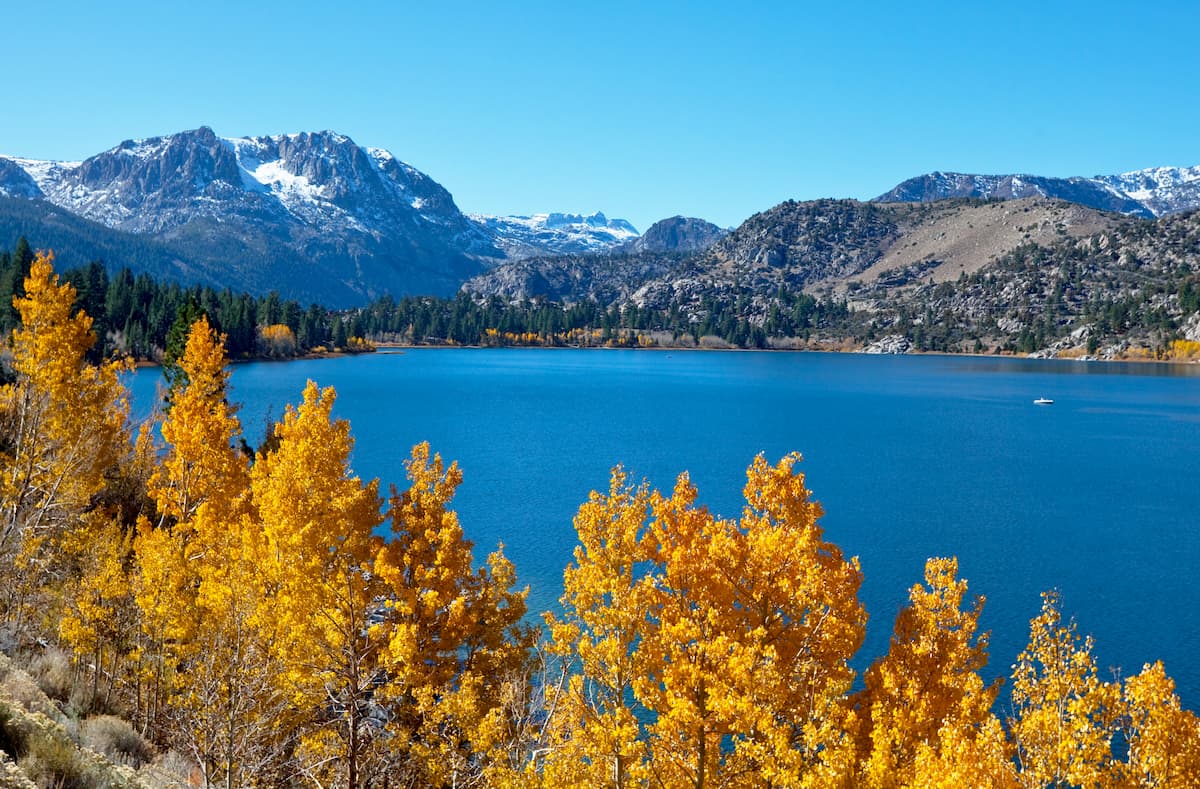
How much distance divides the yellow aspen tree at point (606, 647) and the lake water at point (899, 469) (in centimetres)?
1842

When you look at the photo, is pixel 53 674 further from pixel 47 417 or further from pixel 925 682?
pixel 925 682

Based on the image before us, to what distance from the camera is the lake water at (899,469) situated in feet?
135

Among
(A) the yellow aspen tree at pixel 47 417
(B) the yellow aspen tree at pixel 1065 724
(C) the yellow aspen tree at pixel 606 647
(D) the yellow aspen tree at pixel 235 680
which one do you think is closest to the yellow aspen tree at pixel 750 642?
(C) the yellow aspen tree at pixel 606 647

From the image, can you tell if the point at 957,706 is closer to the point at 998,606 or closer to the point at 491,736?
the point at 491,736

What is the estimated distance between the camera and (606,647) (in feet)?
56.8

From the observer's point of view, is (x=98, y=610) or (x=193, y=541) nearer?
(x=98, y=610)

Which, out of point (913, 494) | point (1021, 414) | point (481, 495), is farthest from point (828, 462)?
point (1021, 414)

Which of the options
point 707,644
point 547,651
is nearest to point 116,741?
point 547,651

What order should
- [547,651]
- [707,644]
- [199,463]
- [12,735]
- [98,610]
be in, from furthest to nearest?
1. [199,463]
2. [98,610]
3. [547,651]
4. [707,644]
5. [12,735]

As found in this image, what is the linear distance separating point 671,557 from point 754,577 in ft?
6.52

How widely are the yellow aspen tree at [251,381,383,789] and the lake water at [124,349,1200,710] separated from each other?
1652cm

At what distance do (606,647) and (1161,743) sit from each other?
9.92 m

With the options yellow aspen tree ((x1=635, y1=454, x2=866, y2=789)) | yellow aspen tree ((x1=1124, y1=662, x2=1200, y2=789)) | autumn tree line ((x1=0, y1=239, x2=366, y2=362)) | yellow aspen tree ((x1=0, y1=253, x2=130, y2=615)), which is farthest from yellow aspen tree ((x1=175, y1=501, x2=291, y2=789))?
autumn tree line ((x1=0, y1=239, x2=366, y2=362))

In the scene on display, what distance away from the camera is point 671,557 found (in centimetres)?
1972
